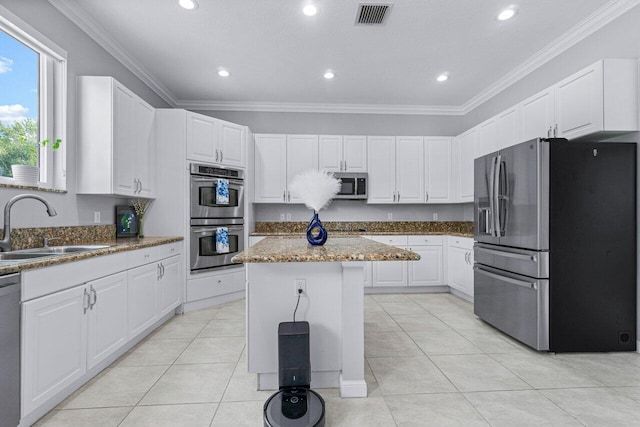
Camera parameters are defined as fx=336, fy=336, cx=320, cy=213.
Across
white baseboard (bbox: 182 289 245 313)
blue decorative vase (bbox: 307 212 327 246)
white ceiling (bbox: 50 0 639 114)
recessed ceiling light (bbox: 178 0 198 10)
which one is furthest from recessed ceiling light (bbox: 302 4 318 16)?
white baseboard (bbox: 182 289 245 313)

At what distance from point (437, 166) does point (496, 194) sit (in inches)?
82.7

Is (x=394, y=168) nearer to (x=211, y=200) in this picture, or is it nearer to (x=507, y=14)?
(x=507, y=14)

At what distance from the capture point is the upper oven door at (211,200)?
157 inches

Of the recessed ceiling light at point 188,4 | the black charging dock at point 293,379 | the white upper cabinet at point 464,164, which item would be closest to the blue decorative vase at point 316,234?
the black charging dock at point 293,379

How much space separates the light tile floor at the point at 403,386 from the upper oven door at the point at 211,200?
1.45 meters

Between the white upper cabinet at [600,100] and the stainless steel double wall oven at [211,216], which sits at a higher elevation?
the white upper cabinet at [600,100]

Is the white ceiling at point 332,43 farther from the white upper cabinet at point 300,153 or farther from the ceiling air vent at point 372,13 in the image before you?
the white upper cabinet at point 300,153

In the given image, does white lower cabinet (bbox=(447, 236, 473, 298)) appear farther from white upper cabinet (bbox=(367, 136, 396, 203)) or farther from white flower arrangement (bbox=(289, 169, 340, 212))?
white flower arrangement (bbox=(289, 169, 340, 212))

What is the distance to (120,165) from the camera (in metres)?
3.12

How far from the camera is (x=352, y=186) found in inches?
196

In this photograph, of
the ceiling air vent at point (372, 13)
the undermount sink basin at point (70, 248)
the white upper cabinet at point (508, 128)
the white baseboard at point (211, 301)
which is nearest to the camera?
the undermount sink basin at point (70, 248)

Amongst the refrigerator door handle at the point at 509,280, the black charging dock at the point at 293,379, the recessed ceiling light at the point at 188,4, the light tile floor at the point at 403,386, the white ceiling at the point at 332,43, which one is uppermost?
the white ceiling at the point at 332,43

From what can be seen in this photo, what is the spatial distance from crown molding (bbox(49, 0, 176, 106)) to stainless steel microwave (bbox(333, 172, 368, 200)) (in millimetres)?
2728

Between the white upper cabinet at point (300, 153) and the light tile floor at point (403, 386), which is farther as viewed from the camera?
the white upper cabinet at point (300, 153)
